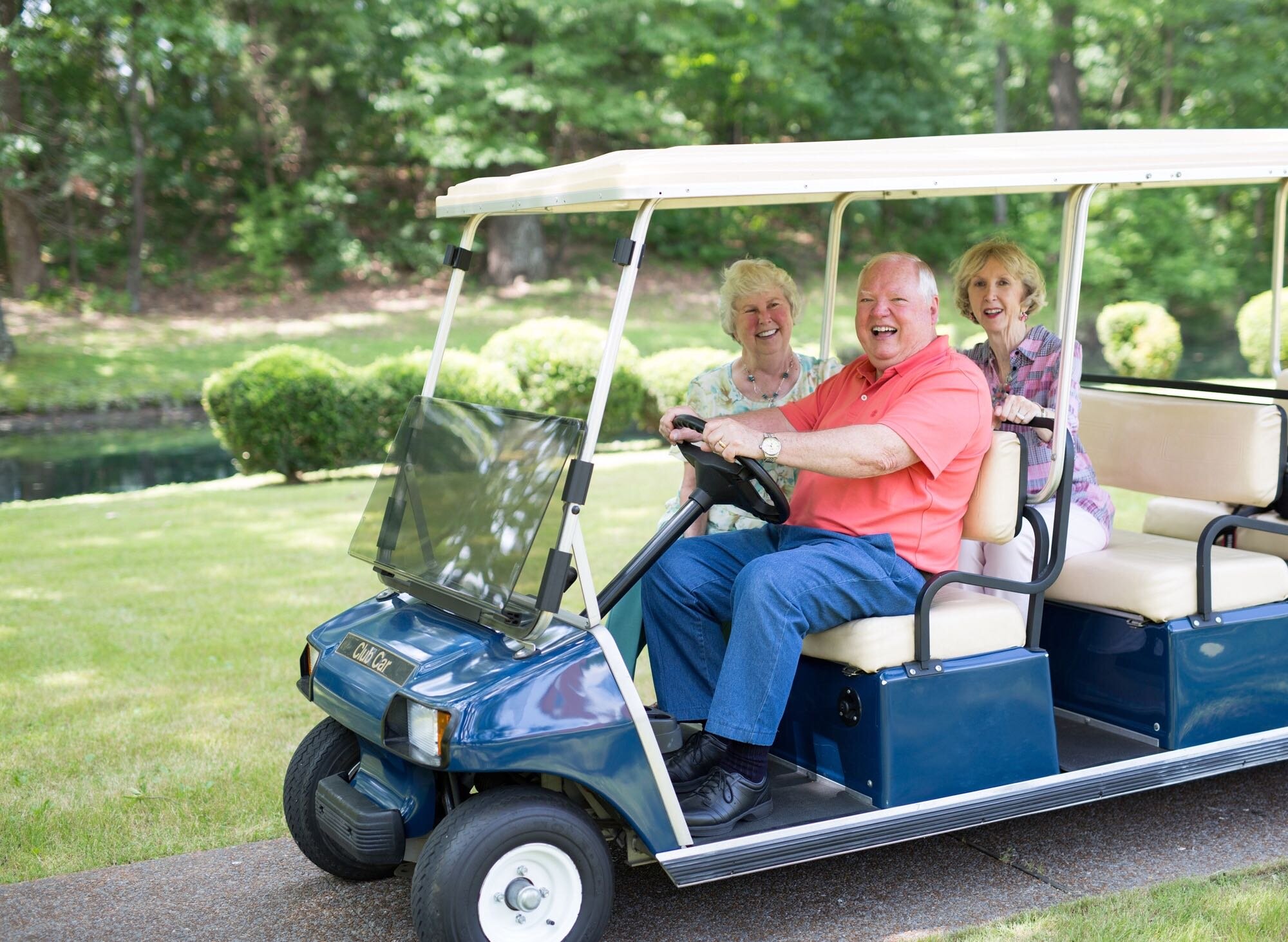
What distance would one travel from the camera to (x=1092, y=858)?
10.9 ft

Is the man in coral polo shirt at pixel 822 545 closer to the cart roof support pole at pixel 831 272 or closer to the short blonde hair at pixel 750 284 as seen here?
the short blonde hair at pixel 750 284

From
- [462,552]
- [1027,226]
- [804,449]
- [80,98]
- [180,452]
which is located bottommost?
[180,452]

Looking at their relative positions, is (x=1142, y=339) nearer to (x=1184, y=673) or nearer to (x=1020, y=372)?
(x=1020, y=372)

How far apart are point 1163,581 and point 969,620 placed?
2.01 feet

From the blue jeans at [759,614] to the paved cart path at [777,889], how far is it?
0.48 metres

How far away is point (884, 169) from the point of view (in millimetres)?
2781

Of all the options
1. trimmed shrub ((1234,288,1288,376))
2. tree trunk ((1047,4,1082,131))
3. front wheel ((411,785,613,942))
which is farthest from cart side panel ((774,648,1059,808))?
tree trunk ((1047,4,1082,131))

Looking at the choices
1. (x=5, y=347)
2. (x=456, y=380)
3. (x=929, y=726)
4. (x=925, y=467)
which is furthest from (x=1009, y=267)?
(x=5, y=347)

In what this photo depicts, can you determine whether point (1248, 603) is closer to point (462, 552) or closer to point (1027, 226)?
point (462, 552)

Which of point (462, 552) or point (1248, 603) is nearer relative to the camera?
point (462, 552)

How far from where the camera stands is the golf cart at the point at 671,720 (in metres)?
2.62

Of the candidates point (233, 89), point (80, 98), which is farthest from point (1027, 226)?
point (80, 98)

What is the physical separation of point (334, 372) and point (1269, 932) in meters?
8.89

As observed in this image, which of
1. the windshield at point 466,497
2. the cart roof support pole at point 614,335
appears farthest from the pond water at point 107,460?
the cart roof support pole at point 614,335
